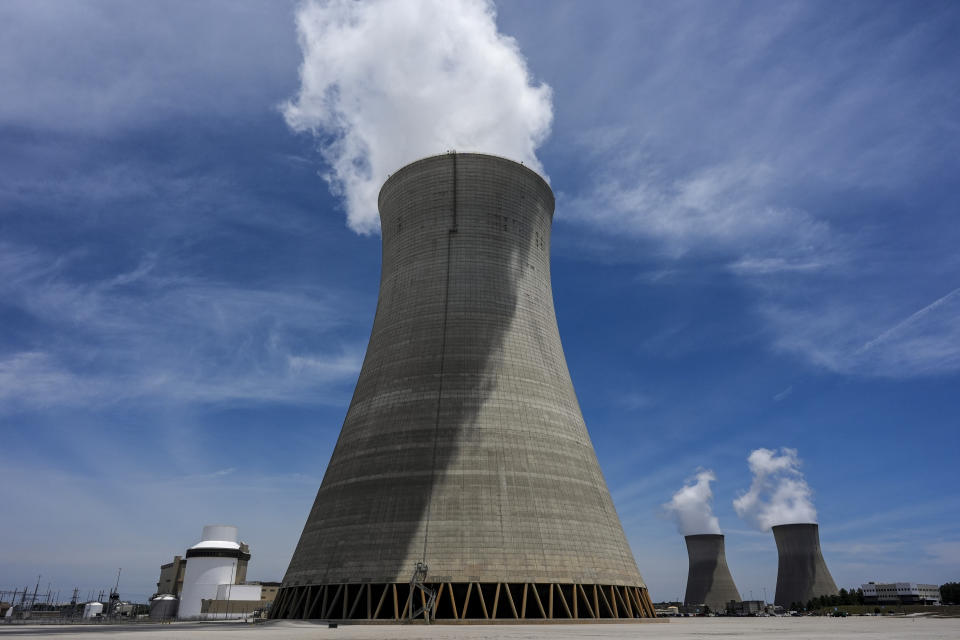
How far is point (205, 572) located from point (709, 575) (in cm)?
4897

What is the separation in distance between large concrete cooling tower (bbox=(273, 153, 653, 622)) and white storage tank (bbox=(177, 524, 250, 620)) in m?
31.5

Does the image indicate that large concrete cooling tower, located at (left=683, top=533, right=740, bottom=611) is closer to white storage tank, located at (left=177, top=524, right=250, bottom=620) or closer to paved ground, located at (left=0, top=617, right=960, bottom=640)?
white storage tank, located at (left=177, top=524, right=250, bottom=620)

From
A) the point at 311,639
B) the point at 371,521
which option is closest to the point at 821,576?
the point at 371,521

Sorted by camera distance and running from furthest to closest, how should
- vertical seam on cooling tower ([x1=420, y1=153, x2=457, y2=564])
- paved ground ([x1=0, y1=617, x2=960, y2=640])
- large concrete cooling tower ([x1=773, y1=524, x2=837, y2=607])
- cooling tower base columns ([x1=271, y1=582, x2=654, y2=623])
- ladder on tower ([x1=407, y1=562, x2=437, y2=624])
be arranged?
large concrete cooling tower ([x1=773, y1=524, x2=837, y2=607]) → vertical seam on cooling tower ([x1=420, y1=153, x2=457, y2=564]) → cooling tower base columns ([x1=271, y1=582, x2=654, y2=623]) → ladder on tower ([x1=407, y1=562, x2=437, y2=624]) → paved ground ([x1=0, y1=617, x2=960, y2=640])

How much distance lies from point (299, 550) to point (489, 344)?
33.4 ft

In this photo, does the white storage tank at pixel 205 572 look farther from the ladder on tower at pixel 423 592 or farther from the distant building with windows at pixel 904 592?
the distant building with windows at pixel 904 592

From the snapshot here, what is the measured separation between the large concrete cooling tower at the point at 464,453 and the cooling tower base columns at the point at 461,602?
0.22 feet

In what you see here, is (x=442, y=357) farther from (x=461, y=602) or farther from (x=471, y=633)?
(x=471, y=633)

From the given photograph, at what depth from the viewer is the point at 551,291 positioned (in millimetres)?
28781

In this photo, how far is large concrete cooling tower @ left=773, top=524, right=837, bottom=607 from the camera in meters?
62.8

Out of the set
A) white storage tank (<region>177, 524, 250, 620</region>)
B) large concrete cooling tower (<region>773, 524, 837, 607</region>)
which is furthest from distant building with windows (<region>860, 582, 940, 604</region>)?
white storage tank (<region>177, 524, 250, 620</region>)

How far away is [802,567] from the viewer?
63.8m

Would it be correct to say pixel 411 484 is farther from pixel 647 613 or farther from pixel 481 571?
pixel 647 613

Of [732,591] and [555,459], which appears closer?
[555,459]
